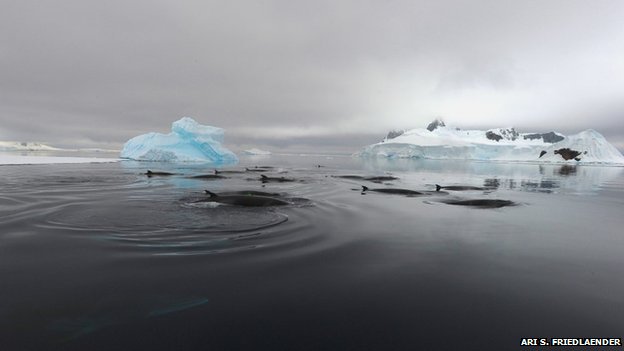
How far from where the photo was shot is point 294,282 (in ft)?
18.6

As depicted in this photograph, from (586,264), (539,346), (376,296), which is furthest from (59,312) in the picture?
(586,264)

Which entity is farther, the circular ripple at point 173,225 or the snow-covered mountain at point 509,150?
the snow-covered mountain at point 509,150

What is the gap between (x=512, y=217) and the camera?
1256cm

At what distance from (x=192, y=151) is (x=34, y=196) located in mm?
52430

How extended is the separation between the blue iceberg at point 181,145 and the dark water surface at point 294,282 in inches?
2030

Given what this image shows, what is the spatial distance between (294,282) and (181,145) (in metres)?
63.5

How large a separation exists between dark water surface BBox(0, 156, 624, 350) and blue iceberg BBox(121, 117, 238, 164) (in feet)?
169

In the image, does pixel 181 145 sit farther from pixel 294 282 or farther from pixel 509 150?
pixel 509 150

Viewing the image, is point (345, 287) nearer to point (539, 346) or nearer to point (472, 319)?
point (472, 319)

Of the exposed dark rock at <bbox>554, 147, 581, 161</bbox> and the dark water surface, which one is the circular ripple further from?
the exposed dark rock at <bbox>554, 147, 581, 161</bbox>

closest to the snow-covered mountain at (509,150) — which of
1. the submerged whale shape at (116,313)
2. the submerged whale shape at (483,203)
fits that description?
the submerged whale shape at (483,203)

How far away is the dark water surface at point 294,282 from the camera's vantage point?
4.07m

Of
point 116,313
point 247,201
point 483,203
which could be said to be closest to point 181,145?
point 247,201

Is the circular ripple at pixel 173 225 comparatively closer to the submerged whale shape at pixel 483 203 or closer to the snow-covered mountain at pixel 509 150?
the submerged whale shape at pixel 483 203
